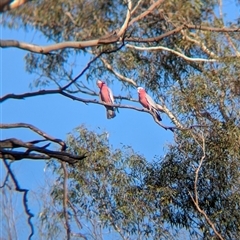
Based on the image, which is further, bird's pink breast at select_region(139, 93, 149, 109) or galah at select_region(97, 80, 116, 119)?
bird's pink breast at select_region(139, 93, 149, 109)

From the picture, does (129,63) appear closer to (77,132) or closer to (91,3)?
(91,3)

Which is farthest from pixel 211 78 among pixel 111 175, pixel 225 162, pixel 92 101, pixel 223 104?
pixel 92 101

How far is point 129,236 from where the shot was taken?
712cm

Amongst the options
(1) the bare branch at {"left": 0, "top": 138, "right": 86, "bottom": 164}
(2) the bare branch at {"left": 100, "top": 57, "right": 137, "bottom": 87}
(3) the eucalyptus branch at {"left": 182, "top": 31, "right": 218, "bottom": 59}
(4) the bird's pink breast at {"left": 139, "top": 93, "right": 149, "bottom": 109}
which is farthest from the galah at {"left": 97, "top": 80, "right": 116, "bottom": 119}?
(1) the bare branch at {"left": 0, "top": 138, "right": 86, "bottom": 164}

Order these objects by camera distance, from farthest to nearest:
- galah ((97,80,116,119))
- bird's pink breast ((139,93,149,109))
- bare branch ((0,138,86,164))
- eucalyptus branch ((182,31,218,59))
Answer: eucalyptus branch ((182,31,218,59)) < bird's pink breast ((139,93,149,109)) < galah ((97,80,116,119)) < bare branch ((0,138,86,164))

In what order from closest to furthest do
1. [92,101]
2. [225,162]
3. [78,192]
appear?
[92,101]
[225,162]
[78,192]

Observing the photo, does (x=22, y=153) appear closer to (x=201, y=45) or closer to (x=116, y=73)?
(x=201, y=45)

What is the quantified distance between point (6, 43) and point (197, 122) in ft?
14.1

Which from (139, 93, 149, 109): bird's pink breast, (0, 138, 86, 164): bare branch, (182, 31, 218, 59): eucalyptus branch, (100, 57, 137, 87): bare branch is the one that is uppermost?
(100, 57, 137, 87): bare branch

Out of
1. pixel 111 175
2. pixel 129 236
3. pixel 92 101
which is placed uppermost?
pixel 111 175

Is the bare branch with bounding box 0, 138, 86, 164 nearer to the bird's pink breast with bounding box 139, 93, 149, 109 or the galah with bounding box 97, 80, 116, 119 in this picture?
the galah with bounding box 97, 80, 116, 119

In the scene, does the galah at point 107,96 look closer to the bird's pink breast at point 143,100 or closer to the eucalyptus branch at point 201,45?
the bird's pink breast at point 143,100

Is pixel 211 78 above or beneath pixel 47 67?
beneath

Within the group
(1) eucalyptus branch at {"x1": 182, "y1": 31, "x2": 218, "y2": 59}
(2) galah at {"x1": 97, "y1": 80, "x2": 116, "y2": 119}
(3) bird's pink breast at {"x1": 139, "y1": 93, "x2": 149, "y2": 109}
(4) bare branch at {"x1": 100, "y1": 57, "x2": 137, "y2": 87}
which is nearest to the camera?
(2) galah at {"x1": 97, "y1": 80, "x2": 116, "y2": 119}
